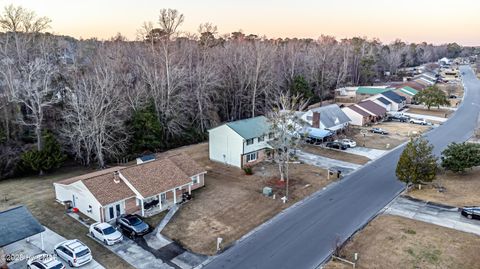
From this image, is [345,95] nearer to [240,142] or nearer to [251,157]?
[251,157]

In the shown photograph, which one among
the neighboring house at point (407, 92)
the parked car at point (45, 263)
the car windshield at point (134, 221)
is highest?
the neighboring house at point (407, 92)

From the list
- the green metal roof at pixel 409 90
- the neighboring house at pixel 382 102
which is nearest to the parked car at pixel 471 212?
the neighboring house at pixel 382 102

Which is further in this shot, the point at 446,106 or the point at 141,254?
the point at 446,106

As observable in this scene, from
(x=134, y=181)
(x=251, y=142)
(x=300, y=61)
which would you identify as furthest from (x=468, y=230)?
(x=300, y=61)

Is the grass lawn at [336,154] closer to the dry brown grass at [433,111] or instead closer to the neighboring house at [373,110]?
the neighboring house at [373,110]

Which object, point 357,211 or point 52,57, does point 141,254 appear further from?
point 52,57

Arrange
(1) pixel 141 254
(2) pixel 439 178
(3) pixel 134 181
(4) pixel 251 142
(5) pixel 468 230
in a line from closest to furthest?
(1) pixel 141 254 < (5) pixel 468 230 < (3) pixel 134 181 < (2) pixel 439 178 < (4) pixel 251 142

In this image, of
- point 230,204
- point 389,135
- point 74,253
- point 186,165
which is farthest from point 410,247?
point 389,135

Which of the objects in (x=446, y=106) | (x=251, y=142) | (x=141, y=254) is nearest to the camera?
(x=141, y=254)
